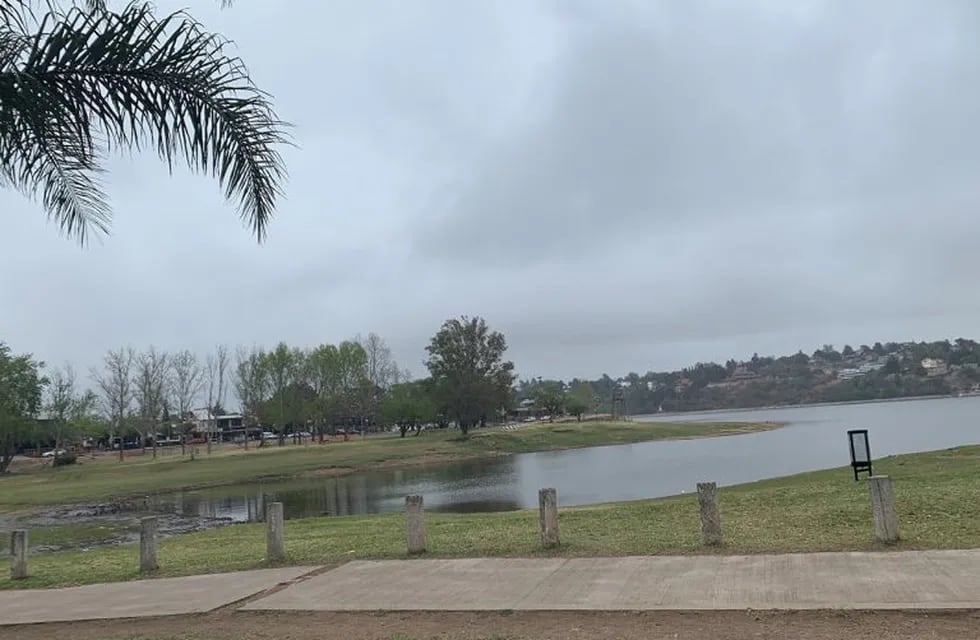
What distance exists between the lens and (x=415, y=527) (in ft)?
37.1

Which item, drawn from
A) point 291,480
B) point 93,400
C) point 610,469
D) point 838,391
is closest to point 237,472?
point 291,480

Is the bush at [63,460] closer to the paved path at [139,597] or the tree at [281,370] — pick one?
the tree at [281,370]

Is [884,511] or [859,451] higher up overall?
[884,511]

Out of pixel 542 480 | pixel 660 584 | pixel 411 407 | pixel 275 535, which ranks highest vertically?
pixel 411 407

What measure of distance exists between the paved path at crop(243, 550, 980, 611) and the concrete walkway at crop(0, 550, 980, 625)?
0.04 feet

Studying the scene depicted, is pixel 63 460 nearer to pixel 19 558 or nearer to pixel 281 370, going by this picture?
pixel 281 370

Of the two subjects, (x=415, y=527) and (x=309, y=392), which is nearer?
(x=415, y=527)

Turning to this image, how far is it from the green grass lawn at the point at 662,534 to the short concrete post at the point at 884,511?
180 millimetres

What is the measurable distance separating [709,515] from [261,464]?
55566mm

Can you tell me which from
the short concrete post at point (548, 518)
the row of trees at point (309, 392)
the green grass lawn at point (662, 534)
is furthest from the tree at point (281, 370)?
the short concrete post at point (548, 518)

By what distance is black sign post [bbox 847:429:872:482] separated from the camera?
18.6 m

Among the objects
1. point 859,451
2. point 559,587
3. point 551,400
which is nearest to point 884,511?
point 559,587

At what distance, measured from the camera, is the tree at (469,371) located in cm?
8894

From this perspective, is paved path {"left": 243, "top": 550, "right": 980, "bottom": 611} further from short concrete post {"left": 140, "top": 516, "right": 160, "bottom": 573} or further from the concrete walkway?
short concrete post {"left": 140, "top": 516, "right": 160, "bottom": 573}
